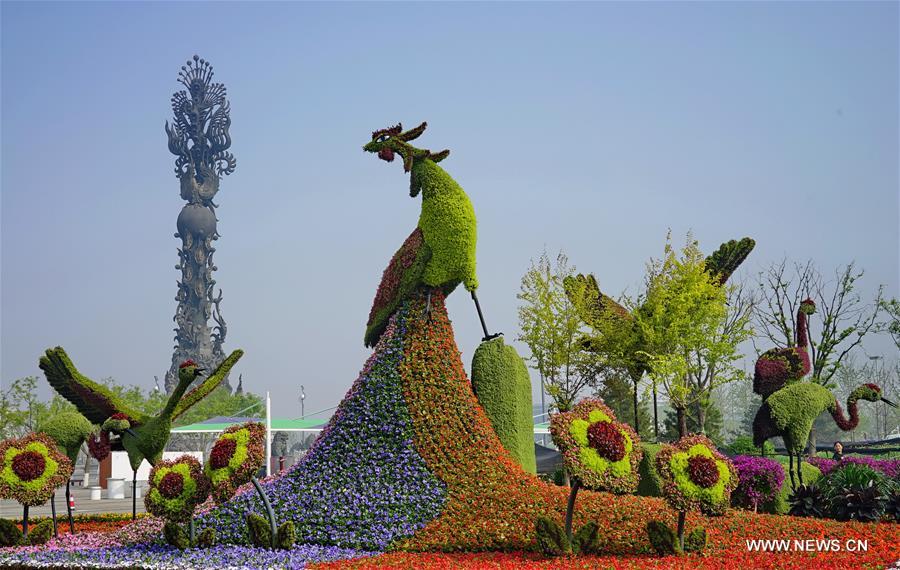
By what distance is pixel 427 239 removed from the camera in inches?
414

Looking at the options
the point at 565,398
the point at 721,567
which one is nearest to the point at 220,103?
the point at 565,398

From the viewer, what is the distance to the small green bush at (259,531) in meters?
9.05

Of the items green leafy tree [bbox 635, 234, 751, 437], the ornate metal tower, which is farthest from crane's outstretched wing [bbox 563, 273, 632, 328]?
the ornate metal tower

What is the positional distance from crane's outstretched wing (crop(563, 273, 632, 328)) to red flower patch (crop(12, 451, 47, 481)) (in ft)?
43.5

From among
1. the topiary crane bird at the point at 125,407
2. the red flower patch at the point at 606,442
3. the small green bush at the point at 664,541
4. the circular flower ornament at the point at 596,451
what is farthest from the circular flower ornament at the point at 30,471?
the small green bush at the point at 664,541

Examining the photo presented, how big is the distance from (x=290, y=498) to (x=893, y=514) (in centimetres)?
795

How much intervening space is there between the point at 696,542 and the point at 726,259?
13106 millimetres

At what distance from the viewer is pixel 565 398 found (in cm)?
2177

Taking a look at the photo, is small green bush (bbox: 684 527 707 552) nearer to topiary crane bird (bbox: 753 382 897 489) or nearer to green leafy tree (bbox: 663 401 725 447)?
topiary crane bird (bbox: 753 382 897 489)

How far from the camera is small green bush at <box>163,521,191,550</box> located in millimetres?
9234

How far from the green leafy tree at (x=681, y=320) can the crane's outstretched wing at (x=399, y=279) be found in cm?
1029

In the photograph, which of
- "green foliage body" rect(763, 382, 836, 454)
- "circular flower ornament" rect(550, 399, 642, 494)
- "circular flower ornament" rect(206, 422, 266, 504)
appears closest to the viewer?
"circular flower ornament" rect(550, 399, 642, 494)
